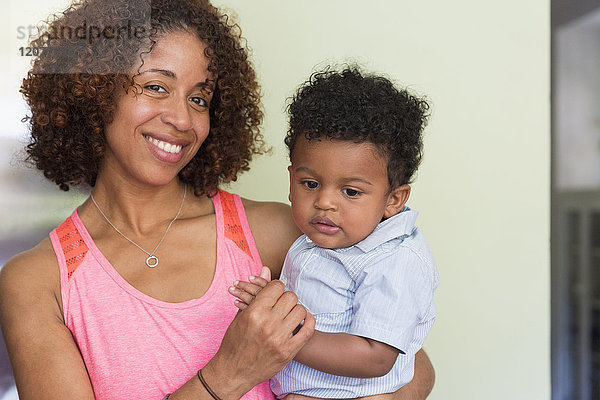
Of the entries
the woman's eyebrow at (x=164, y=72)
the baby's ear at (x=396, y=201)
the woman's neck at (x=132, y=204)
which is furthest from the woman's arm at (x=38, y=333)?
the baby's ear at (x=396, y=201)

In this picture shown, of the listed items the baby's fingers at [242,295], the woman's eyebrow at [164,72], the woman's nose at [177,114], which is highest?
the woman's eyebrow at [164,72]

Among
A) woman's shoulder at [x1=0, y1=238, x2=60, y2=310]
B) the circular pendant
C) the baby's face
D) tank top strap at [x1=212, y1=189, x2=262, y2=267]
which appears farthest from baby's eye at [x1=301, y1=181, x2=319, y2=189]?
woman's shoulder at [x1=0, y1=238, x2=60, y2=310]

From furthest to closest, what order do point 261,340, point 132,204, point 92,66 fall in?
point 132,204
point 92,66
point 261,340

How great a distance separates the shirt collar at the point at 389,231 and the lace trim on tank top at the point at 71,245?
0.53 meters

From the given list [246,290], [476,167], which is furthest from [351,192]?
[476,167]

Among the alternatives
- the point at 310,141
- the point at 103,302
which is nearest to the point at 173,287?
the point at 103,302

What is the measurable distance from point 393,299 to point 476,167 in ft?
2.91

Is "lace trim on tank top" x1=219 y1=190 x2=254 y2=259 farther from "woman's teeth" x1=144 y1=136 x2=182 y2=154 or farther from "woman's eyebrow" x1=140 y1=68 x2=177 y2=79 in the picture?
"woman's eyebrow" x1=140 y1=68 x2=177 y2=79

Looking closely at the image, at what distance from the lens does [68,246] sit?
1.34 m

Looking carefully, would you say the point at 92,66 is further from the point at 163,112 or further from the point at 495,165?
the point at 495,165

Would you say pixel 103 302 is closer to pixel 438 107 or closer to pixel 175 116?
pixel 175 116

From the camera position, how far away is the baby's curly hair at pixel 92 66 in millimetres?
1317

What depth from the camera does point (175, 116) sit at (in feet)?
4.29

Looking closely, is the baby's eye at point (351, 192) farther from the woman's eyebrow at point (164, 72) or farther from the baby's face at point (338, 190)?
the woman's eyebrow at point (164, 72)
